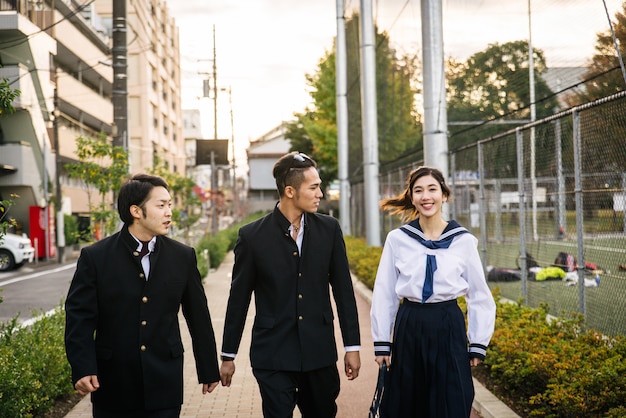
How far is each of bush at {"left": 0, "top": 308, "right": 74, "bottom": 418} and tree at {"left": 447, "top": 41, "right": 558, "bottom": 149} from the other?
47.7 feet

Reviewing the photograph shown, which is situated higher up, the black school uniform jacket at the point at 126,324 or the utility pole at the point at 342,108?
the utility pole at the point at 342,108

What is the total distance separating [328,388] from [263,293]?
0.64 m

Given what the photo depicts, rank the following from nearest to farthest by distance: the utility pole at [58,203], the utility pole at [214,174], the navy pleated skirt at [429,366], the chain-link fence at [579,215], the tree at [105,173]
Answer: the navy pleated skirt at [429,366] < the chain-link fence at [579,215] < the tree at [105,173] < the utility pole at [58,203] < the utility pole at [214,174]

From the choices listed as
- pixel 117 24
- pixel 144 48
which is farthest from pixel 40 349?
pixel 144 48

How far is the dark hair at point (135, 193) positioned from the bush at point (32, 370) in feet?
6.24

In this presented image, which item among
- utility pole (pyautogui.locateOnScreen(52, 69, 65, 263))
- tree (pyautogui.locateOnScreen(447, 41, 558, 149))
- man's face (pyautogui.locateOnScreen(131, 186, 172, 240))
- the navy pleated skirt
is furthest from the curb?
utility pole (pyautogui.locateOnScreen(52, 69, 65, 263))

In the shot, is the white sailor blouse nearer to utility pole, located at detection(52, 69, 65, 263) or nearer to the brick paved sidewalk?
the brick paved sidewalk

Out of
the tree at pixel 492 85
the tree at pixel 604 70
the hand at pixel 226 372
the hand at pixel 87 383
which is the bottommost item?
the hand at pixel 226 372

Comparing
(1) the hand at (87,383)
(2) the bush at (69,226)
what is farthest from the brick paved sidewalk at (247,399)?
(2) the bush at (69,226)

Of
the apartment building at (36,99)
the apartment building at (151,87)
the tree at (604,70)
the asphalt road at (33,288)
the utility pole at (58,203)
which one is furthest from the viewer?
the apartment building at (151,87)

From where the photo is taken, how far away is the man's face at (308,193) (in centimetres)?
443

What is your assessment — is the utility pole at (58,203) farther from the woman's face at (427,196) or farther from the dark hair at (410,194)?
the woman's face at (427,196)

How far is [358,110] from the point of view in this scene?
33.5 meters

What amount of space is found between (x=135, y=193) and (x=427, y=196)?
1.61 meters
